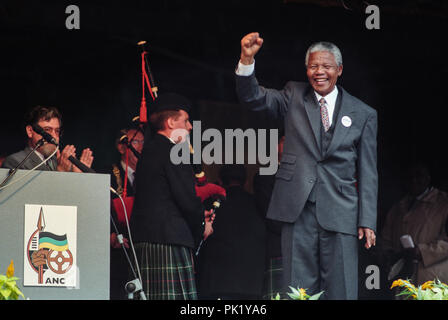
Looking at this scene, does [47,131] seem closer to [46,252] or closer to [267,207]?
[46,252]

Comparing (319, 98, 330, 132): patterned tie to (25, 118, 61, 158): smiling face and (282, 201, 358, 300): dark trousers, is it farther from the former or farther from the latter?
(25, 118, 61, 158): smiling face

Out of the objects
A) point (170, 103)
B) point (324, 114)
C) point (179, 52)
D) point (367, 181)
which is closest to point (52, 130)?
point (170, 103)

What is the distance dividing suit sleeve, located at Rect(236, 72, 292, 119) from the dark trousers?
26.7 inches

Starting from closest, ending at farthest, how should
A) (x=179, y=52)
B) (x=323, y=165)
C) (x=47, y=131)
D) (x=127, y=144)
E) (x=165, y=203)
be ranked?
1. (x=323, y=165)
2. (x=47, y=131)
3. (x=165, y=203)
4. (x=127, y=144)
5. (x=179, y=52)

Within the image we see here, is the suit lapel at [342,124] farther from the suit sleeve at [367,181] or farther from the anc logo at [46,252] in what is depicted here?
the anc logo at [46,252]

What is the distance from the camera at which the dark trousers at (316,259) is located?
5.75 meters

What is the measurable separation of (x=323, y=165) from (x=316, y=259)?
625 millimetres

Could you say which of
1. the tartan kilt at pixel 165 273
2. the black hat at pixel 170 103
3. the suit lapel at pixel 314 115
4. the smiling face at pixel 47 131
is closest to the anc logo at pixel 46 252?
the smiling face at pixel 47 131

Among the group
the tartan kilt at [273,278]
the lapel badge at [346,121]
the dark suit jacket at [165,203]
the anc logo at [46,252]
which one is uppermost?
the lapel badge at [346,121]

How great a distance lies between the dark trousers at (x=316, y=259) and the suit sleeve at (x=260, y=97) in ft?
2.23

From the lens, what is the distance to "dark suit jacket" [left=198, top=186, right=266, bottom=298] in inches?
273

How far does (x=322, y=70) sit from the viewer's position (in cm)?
604

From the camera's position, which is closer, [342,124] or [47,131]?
[342,124]

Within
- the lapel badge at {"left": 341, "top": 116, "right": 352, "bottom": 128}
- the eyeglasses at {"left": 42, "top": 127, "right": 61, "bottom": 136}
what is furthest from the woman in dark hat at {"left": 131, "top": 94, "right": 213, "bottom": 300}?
the lapel badge at {"left": 341, "top": 116, "right": 352, "bottom": 128}
